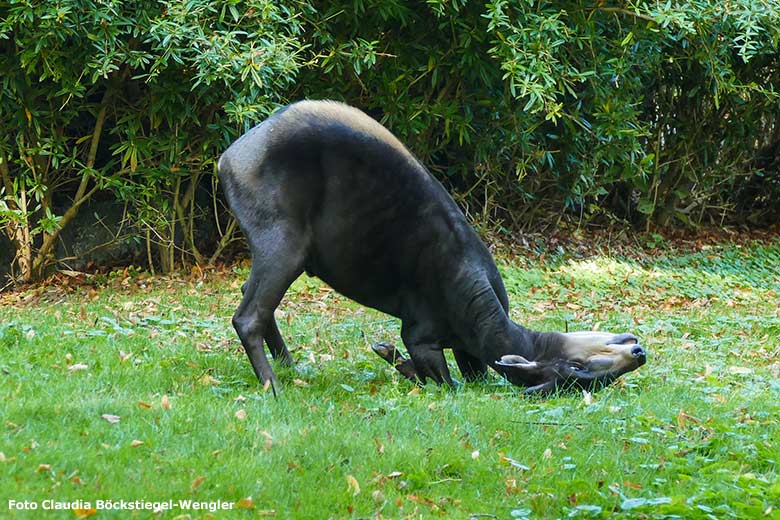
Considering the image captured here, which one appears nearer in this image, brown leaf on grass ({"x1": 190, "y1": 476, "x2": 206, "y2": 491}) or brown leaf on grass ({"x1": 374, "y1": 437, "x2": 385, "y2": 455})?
brown leaf on grass ({"x1": 190, "y1": 476, "x2": 206, "y2": 491})

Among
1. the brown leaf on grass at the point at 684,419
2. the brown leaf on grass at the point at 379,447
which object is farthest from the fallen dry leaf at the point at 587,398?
the brown leaf on grass at the point at 379,447

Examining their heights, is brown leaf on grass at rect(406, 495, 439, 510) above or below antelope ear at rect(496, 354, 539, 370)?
above

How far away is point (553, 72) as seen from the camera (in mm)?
10523

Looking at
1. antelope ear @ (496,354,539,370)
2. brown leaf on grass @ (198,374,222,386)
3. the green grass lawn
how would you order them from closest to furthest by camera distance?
1. the green grass lawn
2. brown leaf on grass @ (198,374,222,386)
3. antelope ear @ (496,354,539,370)

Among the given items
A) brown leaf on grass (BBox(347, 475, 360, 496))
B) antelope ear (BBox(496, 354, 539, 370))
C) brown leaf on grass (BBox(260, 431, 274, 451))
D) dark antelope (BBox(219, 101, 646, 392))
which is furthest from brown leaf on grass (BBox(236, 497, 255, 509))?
antelope ear (BBox(496, 354, 539, 370))

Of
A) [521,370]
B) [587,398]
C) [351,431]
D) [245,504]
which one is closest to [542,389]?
[521,370]

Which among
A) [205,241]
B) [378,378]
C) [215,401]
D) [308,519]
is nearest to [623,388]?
[378,378]

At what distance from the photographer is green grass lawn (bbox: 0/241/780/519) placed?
4.35 meters

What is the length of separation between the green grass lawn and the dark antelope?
227 millimetres

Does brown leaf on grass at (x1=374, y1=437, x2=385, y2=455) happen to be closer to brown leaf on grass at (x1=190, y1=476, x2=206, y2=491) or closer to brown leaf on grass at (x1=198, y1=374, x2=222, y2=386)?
brown leaf on grass at (x1=190, y1=476, x2=206, y2=491)

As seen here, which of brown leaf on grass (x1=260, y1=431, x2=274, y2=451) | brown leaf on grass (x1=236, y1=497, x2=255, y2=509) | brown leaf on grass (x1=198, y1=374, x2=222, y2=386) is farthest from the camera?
brown leaf on grass (x1=198, y1=374, x2=222, y2=386)

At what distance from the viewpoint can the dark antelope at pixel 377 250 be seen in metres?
6.16

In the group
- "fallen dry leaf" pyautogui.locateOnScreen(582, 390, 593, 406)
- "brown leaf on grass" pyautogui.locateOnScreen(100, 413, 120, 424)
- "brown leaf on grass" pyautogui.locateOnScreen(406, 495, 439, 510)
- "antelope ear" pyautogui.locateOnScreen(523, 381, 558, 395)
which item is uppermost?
"brown leaf on grass" pyautogui.locateOnScreen(406, 495, 439, 510)

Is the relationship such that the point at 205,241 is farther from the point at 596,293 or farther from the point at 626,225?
the point at 626,225
